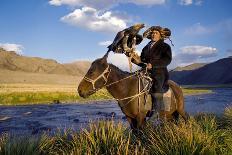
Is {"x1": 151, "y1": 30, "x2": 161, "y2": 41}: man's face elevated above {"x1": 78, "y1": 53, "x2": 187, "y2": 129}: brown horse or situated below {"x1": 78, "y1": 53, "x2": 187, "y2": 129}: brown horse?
A: above

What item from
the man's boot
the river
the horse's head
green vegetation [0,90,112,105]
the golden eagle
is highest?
the golden eagle

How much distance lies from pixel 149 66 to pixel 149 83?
49 cm

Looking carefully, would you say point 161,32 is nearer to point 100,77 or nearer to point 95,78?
point 100,77

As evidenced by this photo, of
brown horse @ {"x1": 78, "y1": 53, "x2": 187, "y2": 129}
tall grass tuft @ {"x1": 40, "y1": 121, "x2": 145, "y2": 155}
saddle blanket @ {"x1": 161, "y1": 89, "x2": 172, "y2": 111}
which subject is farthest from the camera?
saddle blanket @ {"x1": 161, "y1": 89, "x2": 172, "y2": 111}

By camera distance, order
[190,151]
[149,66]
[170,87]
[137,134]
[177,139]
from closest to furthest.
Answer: [190,151]
[177,139]
[137,134]
[149,66]
[170,87]

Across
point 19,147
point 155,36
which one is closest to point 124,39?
Result: point 155,36

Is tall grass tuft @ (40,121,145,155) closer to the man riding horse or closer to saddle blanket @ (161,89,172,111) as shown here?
the man riding horse

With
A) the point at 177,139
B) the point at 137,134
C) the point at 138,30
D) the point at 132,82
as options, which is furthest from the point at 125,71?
the point at 177,139

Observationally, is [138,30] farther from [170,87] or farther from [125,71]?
[170,87]

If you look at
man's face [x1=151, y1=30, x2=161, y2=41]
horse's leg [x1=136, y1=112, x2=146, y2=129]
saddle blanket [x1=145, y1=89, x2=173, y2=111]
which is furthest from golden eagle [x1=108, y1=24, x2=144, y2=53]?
horse's leg [x1=136, y1=112, x2=146, y2=129]

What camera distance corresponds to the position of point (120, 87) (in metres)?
10.9

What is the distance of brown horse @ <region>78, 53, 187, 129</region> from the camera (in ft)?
34.6

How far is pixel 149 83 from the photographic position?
35.9 ft

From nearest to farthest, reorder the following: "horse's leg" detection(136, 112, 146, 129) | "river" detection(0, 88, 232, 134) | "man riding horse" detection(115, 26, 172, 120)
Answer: "horse's leg" detection(136, 112, 146, 129), "man riding horse" detection(115, 26, 172, 120), "river" detection(0, 88, 232, 134)
